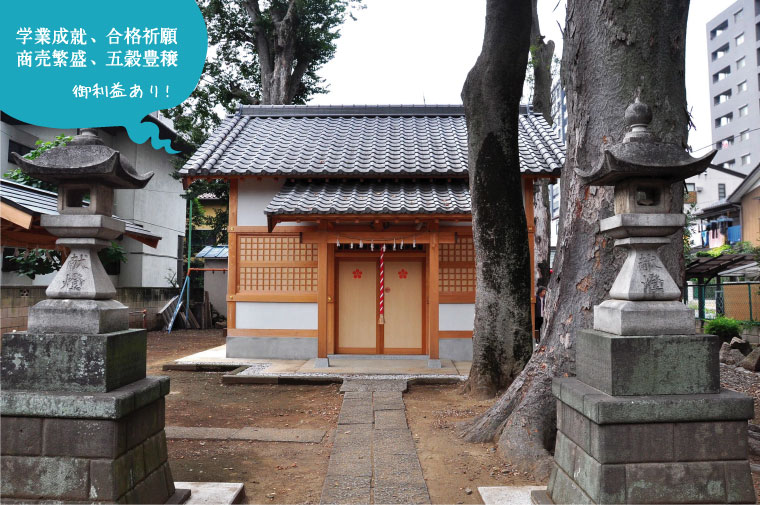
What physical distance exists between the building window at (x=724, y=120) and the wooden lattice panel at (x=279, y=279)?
158ft

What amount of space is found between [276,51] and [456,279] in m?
13.0

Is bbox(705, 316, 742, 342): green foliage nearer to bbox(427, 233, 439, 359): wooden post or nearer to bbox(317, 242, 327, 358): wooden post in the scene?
bbox(427, 233, 439, 359): wooden post

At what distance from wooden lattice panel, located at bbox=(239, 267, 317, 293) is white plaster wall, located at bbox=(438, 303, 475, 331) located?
3.08m

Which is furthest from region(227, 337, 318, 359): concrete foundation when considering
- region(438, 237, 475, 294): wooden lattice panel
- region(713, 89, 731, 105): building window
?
region(713, 89, 731, 105): building window

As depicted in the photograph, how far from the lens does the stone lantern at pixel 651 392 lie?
3227 millimetres

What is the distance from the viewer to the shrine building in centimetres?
1123

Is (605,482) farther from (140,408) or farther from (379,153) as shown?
(379,153)

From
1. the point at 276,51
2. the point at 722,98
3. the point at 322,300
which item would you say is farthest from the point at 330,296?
the point at 722,98

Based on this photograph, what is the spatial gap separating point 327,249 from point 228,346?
336 cm

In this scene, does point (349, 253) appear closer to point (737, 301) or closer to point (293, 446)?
point (293, 446)

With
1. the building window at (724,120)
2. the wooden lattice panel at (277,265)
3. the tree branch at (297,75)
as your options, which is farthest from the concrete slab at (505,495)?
the building window at (724,120)

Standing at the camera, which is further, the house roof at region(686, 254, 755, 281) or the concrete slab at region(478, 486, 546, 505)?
the house roof at region(686, 254, 755, 281)

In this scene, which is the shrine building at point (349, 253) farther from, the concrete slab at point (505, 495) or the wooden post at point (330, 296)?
the concrete slab at point (505, 495)

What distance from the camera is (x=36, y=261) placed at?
1152 cm
